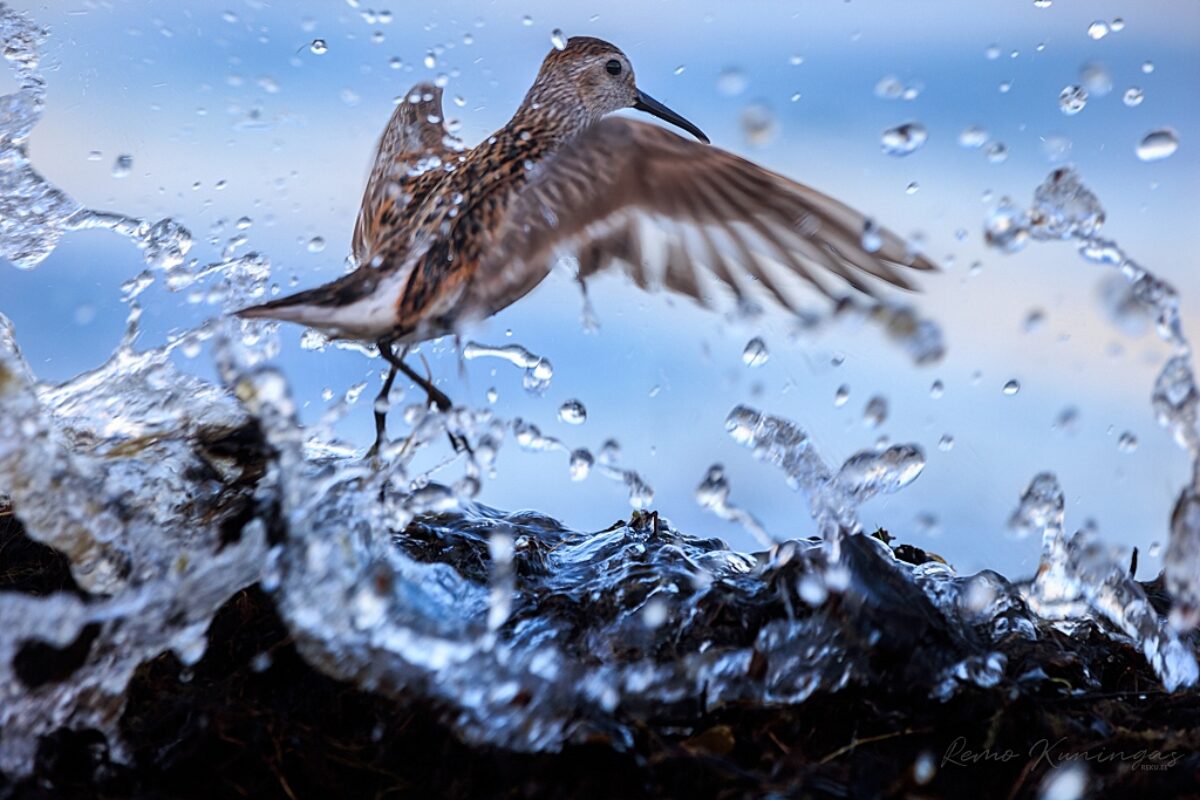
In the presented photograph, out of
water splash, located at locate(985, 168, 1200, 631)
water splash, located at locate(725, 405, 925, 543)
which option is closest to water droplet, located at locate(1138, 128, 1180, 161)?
water splash, located at locate(985, 168, 1200, 631)

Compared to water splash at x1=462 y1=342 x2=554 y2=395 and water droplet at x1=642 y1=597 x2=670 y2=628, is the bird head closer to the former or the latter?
water splash at x1=462 y1=342 x2=554 y2=395

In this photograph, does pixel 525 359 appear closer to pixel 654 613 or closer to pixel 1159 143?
pixel 654 613

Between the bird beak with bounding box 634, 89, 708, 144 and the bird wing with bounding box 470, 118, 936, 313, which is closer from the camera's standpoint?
the bird wing with bounding box 470, 118, 936, 313

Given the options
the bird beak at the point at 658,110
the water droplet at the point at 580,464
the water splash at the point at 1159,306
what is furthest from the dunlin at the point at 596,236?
the bird beak at the point at 658,110

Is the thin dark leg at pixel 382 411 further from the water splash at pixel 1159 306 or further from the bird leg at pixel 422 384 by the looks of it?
the water splash at pixel 1159 306

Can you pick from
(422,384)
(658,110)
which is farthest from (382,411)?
(658,110)
